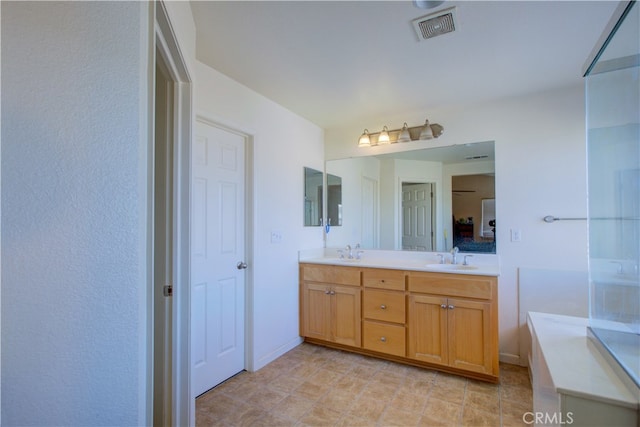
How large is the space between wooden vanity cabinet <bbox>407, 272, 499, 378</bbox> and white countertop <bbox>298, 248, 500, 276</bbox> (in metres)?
0.07

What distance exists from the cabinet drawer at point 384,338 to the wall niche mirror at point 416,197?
84 cm

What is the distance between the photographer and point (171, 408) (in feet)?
5.16

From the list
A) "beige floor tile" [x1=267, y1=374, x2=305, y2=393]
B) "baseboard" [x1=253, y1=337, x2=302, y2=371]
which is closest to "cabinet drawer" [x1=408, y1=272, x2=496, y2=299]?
"beige floor tile" [x1=267, y1=374, x2=305, y2=393]

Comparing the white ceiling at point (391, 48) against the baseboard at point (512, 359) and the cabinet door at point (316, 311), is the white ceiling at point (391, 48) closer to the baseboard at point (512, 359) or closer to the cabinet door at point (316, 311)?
the cabinet door at point (316, 311)

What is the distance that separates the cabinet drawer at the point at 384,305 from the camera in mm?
2611

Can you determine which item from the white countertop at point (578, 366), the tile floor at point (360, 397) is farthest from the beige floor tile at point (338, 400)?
the white countertop at point (578, 366)

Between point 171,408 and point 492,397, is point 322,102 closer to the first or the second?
point 171,408

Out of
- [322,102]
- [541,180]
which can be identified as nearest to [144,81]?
[322,102]

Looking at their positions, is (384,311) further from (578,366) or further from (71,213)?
(71,213)

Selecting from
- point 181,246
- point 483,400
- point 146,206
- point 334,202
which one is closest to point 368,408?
point 483,400

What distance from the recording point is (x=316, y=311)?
9.89ft

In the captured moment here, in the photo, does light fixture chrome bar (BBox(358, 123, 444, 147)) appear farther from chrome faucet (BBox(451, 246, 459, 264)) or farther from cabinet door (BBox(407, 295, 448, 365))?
cabinet door (BBox(407, 295, 448, 365))

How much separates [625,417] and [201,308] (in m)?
2.13

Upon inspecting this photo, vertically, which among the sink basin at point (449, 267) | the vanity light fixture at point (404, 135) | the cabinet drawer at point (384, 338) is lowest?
the cabinet drawer at point (384, 338)
